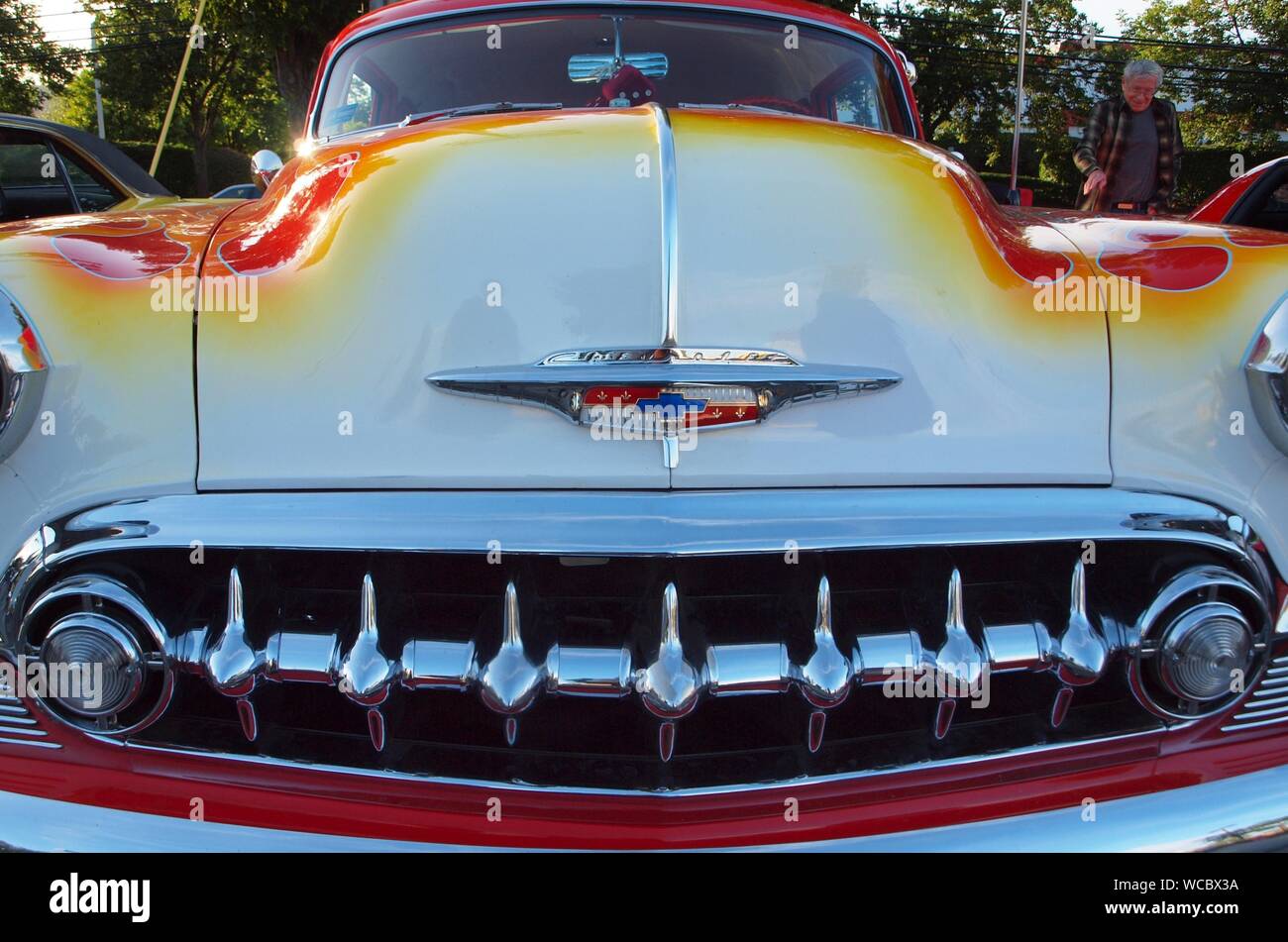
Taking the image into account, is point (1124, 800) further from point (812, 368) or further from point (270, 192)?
point (270, 192)

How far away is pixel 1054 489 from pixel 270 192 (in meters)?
1.45

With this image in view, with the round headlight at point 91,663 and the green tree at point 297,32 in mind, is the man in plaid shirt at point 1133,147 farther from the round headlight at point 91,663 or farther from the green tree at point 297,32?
the green tree at point 297,32

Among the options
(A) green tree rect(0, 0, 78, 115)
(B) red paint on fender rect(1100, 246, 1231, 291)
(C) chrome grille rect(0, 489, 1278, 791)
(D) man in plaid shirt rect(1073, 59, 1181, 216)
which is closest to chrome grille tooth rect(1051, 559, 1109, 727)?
(C) chrome grille rect(0, 489, 1278, 791)

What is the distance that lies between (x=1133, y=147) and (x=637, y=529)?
4.82 m

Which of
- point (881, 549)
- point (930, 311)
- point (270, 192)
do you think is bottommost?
point (881, 549)

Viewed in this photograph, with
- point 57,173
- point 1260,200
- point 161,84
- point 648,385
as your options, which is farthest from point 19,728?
point 161,84

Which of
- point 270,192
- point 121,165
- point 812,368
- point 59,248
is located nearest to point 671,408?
point 812,368

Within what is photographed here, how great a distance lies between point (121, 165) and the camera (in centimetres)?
521

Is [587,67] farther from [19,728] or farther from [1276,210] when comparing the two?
[1276,210]

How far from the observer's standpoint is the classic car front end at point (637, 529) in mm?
1190

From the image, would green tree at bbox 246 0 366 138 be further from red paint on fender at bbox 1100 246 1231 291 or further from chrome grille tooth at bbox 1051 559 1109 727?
chrome grille tooth at bbox 1051 559 1109 727

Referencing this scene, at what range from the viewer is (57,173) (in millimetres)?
5062

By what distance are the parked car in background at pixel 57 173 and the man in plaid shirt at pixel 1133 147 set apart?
4797mm
